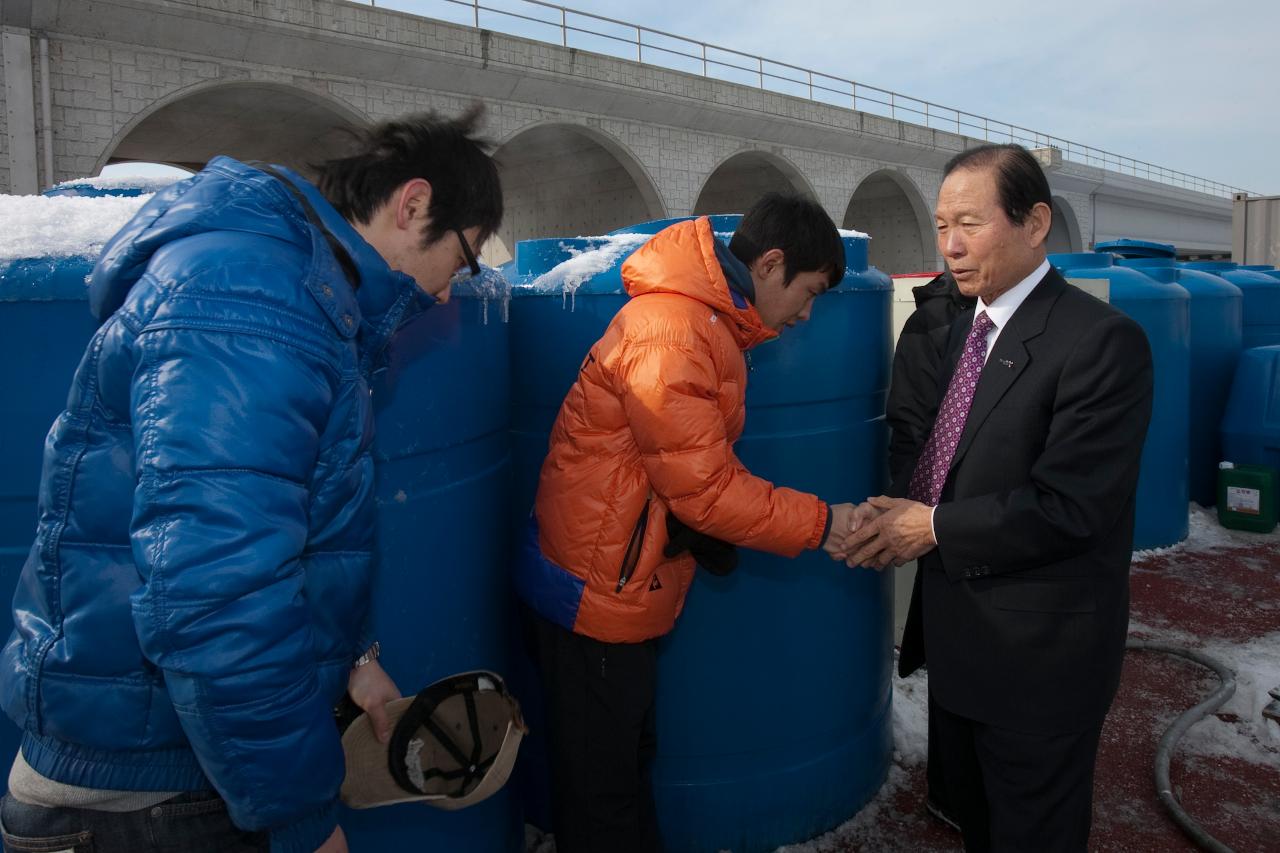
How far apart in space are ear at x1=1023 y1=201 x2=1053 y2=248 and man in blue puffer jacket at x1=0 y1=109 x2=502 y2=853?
1.47 meters

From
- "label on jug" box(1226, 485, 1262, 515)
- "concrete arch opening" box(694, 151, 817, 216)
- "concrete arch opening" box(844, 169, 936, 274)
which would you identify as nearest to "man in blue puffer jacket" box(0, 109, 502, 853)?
"label on jug" box(1226, 485, 1262, 515)

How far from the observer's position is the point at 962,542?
213cm

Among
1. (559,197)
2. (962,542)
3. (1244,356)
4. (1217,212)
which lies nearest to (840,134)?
(559,197)

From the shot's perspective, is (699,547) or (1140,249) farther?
(1140,249)

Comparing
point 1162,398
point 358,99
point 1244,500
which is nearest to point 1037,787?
point 1162,398

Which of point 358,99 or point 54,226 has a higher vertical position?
point 358,99

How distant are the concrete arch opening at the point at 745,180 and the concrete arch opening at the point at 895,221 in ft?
10.6

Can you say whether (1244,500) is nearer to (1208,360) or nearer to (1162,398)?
(1208,360)

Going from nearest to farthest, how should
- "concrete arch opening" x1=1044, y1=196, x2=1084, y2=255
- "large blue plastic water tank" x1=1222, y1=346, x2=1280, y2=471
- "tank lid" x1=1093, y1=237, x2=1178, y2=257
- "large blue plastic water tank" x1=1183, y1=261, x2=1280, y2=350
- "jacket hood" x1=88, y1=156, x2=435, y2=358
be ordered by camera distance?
1. "jacket hood" x1=88, y1=156, x2=435, y2=358
2. "large blue plastic water tank" x1=1222, y1=346, x2=1280, y2=471
3. "tank lid" x1=1093, y1=237, x2=1178, y2=257
4. "large blue plastic water tank" x1=1183, y1=261, x2=1280, y2=350
5. "concrete arch opening" x1=1044, y1=196, x2=1084, y2=255

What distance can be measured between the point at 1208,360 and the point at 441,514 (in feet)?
22.6

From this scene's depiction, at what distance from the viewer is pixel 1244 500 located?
6.45 metres

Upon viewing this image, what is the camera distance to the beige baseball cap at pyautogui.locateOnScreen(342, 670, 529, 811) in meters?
1.71

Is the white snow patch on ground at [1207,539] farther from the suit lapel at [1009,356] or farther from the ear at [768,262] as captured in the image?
the ear at [768,262]

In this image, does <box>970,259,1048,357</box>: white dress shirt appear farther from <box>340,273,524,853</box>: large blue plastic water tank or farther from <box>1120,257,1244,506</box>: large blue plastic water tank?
<box>1120,257,1244,506</box>: large blue plastic water tank
